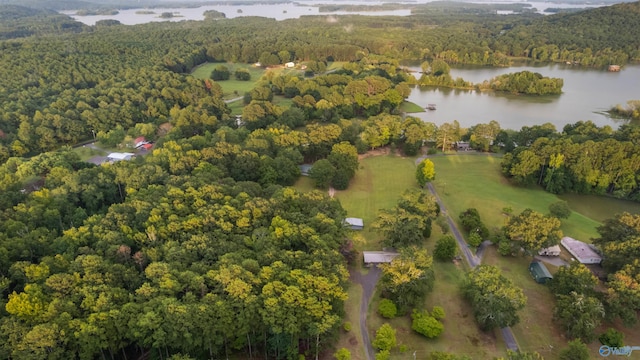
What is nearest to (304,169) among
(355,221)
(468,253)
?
(355,221)

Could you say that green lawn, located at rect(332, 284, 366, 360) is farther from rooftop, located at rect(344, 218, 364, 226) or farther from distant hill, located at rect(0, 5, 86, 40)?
distant hill, located at rect(0, 5, 86, 40)

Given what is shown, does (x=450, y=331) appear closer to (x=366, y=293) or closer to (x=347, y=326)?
(x=366, y=293)

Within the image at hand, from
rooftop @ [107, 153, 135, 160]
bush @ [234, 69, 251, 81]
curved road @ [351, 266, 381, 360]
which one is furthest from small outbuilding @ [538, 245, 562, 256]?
bush @ [234, 69, 251, 81]

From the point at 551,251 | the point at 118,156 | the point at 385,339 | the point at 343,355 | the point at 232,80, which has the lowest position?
the point at 343,355

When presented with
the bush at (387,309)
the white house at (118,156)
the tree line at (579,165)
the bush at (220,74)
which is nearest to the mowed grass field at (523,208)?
the tree line at (579,165)

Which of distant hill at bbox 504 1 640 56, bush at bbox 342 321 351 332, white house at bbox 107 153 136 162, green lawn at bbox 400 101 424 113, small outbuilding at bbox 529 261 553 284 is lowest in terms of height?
bush at bbox 342 321 351 332
